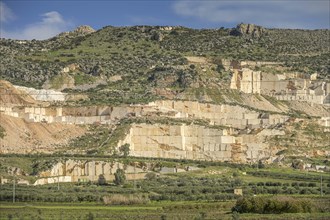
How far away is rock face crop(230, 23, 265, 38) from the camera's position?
176000mm

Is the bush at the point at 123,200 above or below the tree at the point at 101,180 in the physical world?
below

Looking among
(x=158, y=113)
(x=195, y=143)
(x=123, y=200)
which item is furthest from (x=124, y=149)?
(x=123, y=200)

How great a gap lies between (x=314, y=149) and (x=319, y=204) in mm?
44152

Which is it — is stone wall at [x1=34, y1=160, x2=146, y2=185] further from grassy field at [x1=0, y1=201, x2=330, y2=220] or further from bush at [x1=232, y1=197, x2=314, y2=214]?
bush at [x1=232, y1=197, x2=314, y2=214]

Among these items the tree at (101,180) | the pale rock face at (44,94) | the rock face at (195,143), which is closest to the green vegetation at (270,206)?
the tree at (101,180)

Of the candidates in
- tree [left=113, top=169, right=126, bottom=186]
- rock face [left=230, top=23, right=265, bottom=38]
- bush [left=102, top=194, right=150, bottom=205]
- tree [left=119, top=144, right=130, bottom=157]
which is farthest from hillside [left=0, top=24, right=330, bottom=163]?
bush [left=102, top=194, right=150, bottom=205]

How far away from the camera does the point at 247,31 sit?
17638cm

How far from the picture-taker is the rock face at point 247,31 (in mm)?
176000

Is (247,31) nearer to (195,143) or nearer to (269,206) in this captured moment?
(195,143)

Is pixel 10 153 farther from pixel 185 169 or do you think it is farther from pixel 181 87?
pixel 181 87

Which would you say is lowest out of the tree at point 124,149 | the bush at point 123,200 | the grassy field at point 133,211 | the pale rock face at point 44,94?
the grassy field at point 133,211

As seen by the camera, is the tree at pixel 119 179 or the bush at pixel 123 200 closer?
the bush at pixel 123 200

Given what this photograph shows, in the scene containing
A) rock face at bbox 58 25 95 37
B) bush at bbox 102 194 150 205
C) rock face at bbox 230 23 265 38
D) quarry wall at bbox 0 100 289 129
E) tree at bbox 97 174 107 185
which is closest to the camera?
bush at bbox 102 194 150 205

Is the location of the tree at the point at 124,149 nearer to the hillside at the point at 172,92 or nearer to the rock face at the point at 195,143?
the hillside at the point at 172,92
